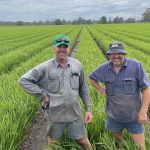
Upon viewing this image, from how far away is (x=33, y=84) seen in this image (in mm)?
4188

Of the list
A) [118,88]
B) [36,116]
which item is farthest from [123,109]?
[36,116]

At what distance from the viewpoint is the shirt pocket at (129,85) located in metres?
4.14

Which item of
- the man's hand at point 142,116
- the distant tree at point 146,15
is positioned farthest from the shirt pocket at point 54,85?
the distant tree at point 146,15

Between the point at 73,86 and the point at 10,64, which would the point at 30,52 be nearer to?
the point at 10,64

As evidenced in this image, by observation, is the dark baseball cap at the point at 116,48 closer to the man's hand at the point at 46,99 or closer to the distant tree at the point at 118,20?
the man's hand at the point at 46,99

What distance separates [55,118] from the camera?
4.19m

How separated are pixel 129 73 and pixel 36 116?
354 cm

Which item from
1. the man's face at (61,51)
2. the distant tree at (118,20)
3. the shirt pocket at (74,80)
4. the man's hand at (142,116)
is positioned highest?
the man's face at (61,51)

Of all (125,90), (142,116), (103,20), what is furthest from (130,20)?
(142,116)

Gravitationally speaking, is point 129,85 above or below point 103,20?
above

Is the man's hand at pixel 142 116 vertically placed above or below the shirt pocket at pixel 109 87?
below

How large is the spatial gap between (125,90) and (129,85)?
0.08 metres

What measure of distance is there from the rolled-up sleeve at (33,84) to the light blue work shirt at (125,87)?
0.71 meters

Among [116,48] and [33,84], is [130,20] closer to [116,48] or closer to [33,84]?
[116,48]
